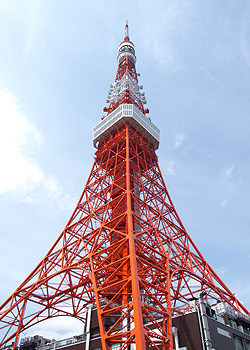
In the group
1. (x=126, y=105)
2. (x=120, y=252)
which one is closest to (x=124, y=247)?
(x=120, y=252)

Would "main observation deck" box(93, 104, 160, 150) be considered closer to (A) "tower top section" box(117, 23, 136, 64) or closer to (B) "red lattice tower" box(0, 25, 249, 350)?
(B) "red lattice tower" box(0, 25, 249, 350)

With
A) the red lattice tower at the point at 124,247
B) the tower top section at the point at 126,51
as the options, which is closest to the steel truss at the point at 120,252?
the red lattice tower at the point at 124,247

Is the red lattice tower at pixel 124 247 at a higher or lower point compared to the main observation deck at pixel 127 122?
lower

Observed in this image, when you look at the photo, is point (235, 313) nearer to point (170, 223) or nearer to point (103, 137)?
point (170, 223)

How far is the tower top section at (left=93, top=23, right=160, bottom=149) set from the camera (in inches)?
1249

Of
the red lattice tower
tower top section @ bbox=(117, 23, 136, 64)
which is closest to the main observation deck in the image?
the red lattice tower

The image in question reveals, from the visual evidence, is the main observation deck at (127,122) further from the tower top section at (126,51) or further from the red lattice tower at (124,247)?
the tower top section at (126,51)

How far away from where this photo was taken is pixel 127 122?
3145 cm

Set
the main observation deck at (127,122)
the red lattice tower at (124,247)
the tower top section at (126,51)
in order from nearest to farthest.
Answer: the red lattice tower at (124,247), the main observation deck at (127,122), the tower top section at (126,51)

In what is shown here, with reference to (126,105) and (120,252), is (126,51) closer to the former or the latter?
(126,105)

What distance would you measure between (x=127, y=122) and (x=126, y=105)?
6.23ft

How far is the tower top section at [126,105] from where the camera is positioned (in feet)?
104

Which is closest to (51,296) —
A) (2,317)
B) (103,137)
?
(2,317)

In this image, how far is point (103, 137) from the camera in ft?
109
